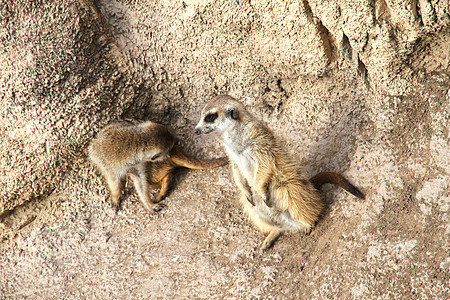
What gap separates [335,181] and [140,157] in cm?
118

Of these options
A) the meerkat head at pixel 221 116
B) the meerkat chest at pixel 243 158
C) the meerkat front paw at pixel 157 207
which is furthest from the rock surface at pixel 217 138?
the meerkat head at pixel 221 116

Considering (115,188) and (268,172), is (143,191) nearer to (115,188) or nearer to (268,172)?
(115,188)

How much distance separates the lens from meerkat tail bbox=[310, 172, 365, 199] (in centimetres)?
226

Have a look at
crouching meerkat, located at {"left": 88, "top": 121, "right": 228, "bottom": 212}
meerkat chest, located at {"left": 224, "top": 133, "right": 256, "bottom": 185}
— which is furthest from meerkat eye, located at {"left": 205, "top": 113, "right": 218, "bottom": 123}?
crouching meerkat, located at {"left": 88, "top": 121, "right": 228, "bottom": 212}

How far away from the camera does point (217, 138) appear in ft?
9.91

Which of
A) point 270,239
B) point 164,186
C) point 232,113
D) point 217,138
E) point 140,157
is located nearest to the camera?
point 232,113

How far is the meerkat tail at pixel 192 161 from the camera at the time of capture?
2.85 m

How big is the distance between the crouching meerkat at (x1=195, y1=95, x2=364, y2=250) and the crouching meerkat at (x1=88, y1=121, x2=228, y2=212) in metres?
0.49

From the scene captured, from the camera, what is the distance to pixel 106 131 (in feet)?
9.09

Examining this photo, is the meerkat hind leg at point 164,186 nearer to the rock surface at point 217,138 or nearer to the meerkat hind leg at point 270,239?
the rock surface at point 217,138

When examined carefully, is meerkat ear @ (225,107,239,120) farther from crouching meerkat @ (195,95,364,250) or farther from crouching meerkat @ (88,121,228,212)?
crouching meerkat @ (88,121,228,212)

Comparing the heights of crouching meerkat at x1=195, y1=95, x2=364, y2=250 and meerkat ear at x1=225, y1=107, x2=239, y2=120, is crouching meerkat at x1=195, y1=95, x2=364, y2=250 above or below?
below

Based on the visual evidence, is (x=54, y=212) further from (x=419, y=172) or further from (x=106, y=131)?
(x=419, y=172)

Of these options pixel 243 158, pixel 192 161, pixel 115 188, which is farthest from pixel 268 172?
pixel 115 188
